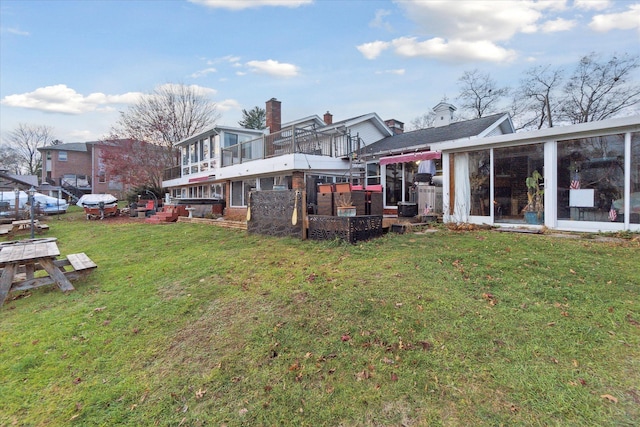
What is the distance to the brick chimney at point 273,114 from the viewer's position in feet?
62.8

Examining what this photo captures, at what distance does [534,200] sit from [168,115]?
96.7ft

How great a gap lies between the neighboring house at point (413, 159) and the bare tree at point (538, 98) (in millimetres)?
14950

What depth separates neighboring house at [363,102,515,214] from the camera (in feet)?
34.1

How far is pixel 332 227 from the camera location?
723 centimetres

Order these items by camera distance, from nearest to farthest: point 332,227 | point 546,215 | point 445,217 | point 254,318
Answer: point 254,318, point 332,227, point 546,215, point 445,217

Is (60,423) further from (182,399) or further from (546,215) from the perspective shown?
(546,215)

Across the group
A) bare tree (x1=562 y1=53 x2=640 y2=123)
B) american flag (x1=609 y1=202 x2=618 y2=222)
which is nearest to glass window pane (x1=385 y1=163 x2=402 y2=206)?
american flag (x1=609 y1=202 x2=618 y2=222)

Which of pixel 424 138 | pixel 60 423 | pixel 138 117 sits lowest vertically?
pixel 60 423

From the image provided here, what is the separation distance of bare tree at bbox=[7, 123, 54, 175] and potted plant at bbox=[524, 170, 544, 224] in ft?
210

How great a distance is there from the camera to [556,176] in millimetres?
7723

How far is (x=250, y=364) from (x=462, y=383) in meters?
1.78

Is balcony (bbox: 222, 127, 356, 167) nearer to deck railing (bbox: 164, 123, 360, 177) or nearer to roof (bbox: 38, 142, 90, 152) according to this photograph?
deck railing (bbox: 164, 123, 360, 177)

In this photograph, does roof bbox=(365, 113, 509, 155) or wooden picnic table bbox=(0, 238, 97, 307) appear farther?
roof bbox=(365, 113, 509, 155)

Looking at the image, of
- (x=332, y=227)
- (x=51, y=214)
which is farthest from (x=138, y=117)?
(x=332, y=227)
